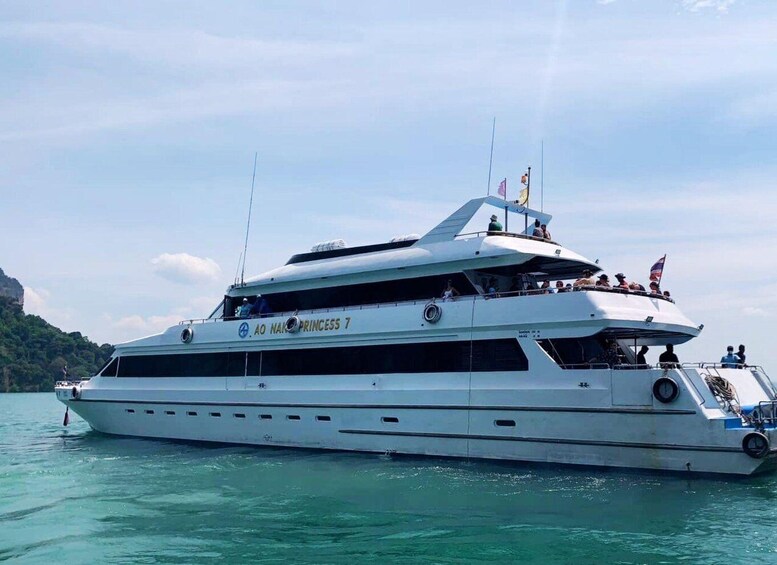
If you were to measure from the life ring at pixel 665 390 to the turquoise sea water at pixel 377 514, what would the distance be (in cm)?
129

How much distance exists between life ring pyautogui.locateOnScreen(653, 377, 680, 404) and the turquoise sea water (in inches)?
50.7

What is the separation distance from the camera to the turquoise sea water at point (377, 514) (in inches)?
337

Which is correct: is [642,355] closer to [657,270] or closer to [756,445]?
[657,270]

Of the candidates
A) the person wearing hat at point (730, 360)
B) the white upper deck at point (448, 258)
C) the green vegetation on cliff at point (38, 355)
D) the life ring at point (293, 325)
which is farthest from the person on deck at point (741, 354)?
the green vegetation on cliff at point (38, 355)

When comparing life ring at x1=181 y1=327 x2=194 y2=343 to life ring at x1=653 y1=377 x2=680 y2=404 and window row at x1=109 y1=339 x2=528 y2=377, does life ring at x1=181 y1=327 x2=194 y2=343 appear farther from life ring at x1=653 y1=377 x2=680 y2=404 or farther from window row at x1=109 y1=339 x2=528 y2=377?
life ring at x1=653 y1=377 x2=680 y2=404

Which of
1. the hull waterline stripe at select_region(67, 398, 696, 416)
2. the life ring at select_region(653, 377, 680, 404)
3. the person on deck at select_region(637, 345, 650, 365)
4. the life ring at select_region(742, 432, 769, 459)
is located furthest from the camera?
the person on deck at select_region(637, 345, 650, 365)

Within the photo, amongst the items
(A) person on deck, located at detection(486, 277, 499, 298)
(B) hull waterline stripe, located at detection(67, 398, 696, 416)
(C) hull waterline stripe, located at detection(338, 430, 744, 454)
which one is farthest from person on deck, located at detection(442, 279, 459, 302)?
(C) hull waterline stripe, located at detection(338, 430, 744, 454)

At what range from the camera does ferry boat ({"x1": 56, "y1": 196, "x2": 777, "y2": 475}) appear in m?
12.7

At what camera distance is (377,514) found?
1031cm

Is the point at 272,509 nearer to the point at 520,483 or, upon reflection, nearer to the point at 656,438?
the point at 520,483

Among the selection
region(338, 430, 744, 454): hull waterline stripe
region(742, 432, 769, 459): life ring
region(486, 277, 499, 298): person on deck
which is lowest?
region(338, 430, 744, 454): hull waterline stripe

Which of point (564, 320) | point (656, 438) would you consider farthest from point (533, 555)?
point (564, 320)

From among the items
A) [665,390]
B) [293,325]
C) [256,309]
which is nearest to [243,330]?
[256,309]

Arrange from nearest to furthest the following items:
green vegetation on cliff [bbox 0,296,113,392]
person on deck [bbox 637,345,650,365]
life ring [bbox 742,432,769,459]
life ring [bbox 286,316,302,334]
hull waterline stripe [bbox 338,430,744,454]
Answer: life ring [bbox 742,432,769,459] → hull waterline stripe [bbox 338,430,744,454] → person on deck [bbox 637,345,650,365] → life ring [bbox 286,316,302,334] → green vegetation on cliff [bbox 0,296,113,392]
